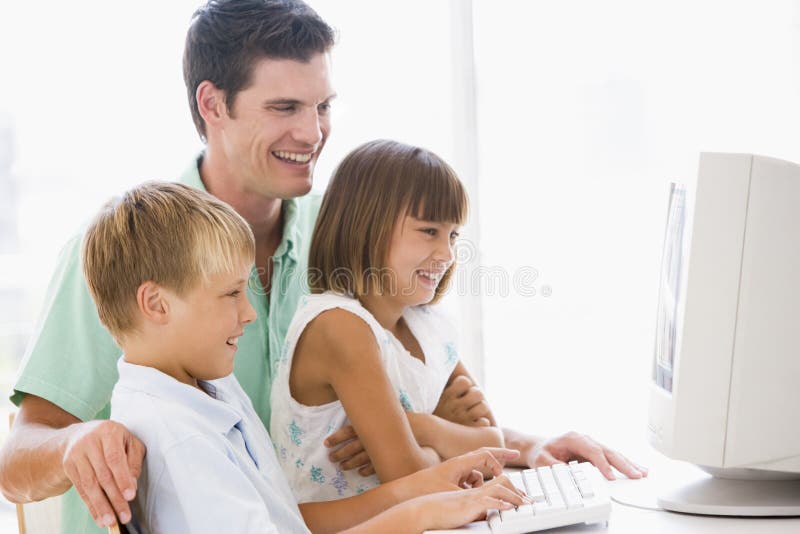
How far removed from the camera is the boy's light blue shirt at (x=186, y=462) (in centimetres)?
92

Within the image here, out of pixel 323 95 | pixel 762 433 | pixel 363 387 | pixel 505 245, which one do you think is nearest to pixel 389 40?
pixel 505 245

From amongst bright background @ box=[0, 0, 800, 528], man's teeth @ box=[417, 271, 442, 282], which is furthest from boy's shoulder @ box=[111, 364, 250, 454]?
bright background @ box=[0, 0, 800, 528]

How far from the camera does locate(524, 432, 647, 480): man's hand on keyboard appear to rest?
1286mm

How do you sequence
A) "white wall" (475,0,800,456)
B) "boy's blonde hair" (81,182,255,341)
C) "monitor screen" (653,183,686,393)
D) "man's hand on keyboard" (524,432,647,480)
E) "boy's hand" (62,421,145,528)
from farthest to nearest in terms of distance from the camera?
"white wall" (475,0,800,456), "man's hand on keyboard" (524,432,647,480), "monitor screen" (653,183,686,393), "boy's blonde hair" (81,182,255,341), "boy's hand" (62,421,145,528)

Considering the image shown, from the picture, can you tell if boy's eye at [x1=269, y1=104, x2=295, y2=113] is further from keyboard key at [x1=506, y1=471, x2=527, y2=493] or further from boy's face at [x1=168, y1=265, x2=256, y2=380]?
keyboard key at [x1=506, y1=471, x2=527, y2=493]

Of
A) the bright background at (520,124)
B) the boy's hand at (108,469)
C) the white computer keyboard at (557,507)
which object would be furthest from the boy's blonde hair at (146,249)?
the bright background at (520,124)

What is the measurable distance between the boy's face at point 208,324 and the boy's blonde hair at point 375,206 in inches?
15.3

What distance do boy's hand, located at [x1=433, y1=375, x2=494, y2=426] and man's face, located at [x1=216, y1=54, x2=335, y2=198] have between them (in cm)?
46

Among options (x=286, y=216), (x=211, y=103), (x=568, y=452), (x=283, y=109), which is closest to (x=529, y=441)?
(x=568, y=452)

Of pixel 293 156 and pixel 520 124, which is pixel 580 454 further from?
pixel 520 124

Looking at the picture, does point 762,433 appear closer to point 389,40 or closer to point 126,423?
point 126,423

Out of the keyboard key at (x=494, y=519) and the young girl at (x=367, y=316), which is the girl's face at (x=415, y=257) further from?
the keyboard key at (x=494, y=519)

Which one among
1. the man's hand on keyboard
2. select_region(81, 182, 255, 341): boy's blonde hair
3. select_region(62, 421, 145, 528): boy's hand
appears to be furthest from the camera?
the man's hand on keyboard

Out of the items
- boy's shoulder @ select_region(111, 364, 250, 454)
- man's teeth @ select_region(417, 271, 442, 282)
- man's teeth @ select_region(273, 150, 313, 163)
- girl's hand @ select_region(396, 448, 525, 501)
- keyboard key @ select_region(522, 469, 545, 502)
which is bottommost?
girl's hand @ select_region(396, 448, 525, 501)
